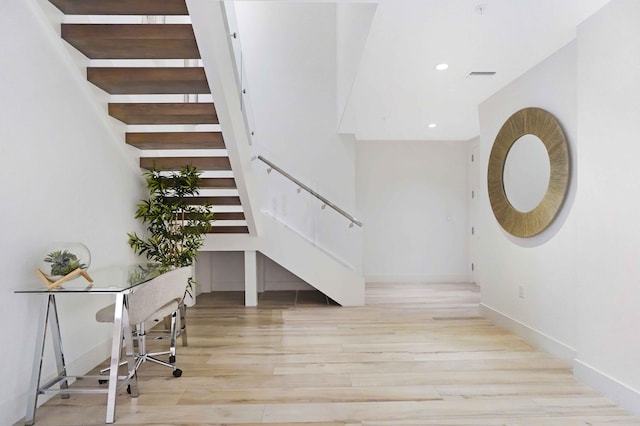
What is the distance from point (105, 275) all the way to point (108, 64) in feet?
6.38

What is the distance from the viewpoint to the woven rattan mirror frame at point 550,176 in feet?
10.5

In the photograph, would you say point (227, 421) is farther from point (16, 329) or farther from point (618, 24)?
point (618, 24)

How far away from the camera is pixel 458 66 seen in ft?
11.6

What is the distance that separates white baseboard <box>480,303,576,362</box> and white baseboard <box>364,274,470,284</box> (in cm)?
251

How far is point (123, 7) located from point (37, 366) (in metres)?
2.48

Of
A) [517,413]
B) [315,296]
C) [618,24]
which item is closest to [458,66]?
[618,24]

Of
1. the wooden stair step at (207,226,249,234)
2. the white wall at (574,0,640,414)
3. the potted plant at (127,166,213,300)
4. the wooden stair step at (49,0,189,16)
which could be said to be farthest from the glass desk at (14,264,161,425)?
the white wall at (574,0,640,414)

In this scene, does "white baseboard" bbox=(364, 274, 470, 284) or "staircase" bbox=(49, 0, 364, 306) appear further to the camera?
"white baseboard" bbox=(364, 274, 470, 284)

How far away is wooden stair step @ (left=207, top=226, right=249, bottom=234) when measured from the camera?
5.23 meters

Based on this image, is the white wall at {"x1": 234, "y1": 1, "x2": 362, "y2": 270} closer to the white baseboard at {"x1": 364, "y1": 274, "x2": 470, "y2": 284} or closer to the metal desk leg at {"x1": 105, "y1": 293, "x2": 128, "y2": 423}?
the white baseboard at {"x1": 364, "y1": 274, "x2": 470, "y2": 284}

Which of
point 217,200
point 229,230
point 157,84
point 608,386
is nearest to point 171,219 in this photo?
point 217,200

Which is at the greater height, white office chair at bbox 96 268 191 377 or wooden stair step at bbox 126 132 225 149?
wooden stair step at bbox 126 132 225 149

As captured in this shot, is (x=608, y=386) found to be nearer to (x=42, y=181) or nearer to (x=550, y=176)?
(x=550, y=176)

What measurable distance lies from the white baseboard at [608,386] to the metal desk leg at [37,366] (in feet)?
12.2
